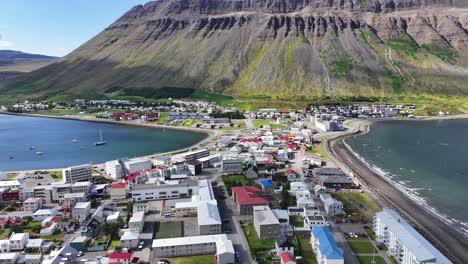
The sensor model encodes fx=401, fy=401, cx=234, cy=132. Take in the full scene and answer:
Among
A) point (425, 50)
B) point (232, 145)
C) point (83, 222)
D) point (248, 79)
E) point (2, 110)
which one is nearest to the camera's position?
point (83, 222)

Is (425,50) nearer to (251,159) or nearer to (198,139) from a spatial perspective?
(198,139)

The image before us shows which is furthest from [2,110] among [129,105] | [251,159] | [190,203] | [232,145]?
[190,203]

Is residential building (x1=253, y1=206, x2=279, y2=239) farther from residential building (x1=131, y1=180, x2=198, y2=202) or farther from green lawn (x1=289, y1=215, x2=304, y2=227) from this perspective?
residential building (x1=131, y1=180, x2=198, y2=202)

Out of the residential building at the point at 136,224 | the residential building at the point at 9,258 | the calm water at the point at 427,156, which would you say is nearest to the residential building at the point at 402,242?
the calm water at the point at 427,156

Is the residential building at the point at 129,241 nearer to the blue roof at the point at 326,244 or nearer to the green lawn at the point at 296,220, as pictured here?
the green lawn at the point at 296,220

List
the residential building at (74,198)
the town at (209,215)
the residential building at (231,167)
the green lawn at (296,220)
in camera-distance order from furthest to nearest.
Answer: the residential building at (231,167), the residential building at (74,198), the green lawn at (296,220), the town at (209,215)

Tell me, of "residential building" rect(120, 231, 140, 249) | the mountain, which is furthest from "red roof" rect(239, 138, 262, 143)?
the mountain
